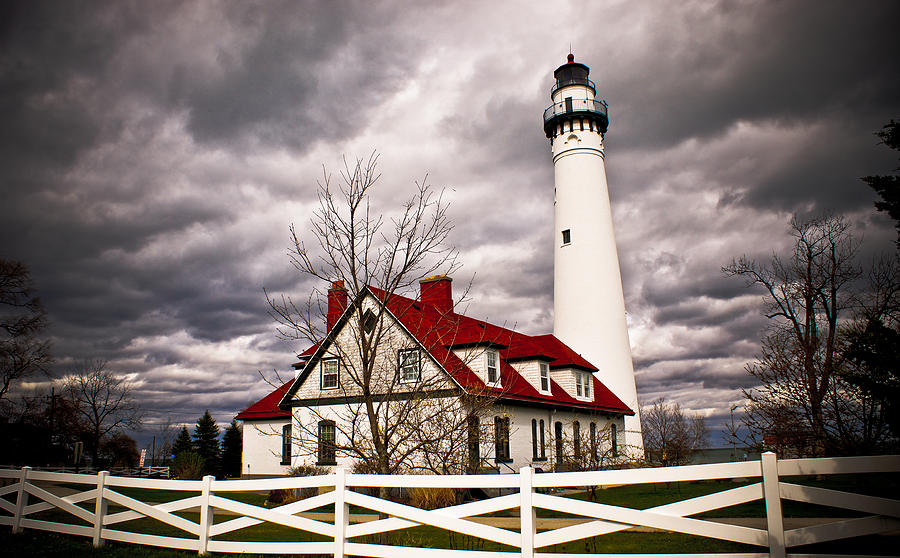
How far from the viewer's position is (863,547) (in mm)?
7406

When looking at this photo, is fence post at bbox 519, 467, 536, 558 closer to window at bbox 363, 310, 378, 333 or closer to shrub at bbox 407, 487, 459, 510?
window at bbox 363, 310, 378, 333

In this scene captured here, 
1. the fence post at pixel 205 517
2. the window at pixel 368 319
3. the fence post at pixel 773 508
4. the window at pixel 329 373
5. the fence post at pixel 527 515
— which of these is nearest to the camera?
the fence post at pixel 773 508

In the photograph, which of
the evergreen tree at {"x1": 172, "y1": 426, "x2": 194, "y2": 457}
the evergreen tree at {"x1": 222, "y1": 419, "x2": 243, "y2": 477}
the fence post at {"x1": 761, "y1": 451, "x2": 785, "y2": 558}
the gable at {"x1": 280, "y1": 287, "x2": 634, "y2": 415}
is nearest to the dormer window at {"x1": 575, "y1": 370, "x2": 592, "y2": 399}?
the gable at {"x1": 280, "y1": 287, "x2": 634, "y2": 415}

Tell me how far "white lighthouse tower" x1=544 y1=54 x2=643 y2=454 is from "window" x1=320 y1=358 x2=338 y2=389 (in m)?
13.2

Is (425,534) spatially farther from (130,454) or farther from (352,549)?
(130,454)

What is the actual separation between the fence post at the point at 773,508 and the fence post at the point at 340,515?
443cm

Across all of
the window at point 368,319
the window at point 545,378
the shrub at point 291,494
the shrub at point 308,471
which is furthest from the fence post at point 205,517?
the window at point 545,378

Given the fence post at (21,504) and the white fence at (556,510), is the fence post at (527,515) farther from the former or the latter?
the fence post at (21,504)

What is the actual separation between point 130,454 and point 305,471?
142 feet

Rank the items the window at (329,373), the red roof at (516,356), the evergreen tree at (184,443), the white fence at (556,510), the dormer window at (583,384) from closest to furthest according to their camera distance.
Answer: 1. the white fence at (556,510)
2. the red roof at (516,356)
3. the window at (329,373)
4. the dormer window at (583,384)
5. the evergreen tree at (184,443)

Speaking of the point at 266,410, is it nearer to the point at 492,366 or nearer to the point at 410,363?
the point at 492,366

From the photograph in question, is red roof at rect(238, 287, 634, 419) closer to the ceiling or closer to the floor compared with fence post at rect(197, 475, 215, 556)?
closer to the ceiling

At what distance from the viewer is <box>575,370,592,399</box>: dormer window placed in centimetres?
2872

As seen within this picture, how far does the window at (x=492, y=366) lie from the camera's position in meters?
23.6
